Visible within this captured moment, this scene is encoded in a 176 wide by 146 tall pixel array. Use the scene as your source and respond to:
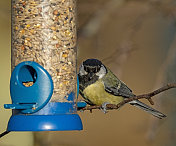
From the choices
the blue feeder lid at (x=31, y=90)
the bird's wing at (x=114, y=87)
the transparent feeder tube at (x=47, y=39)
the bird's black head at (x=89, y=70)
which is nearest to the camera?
the blue feeder lid at (x=31, y=90)

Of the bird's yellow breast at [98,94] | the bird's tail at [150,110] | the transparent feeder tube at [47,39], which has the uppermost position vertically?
the transparent feeder tube at [47,39]

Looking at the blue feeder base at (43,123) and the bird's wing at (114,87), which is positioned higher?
the bird's wing at (114,87)

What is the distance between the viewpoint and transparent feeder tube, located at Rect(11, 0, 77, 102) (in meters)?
4.99

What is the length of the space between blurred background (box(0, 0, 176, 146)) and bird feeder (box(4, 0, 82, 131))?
54.6 inches

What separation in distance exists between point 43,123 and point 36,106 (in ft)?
0.70

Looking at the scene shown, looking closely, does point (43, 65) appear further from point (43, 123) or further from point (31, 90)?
point (43, 123)

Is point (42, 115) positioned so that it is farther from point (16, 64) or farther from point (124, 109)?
point (124, 109)

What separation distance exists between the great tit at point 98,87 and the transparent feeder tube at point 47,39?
1.07 metres

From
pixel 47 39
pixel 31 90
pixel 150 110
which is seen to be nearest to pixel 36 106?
pixel 31 90

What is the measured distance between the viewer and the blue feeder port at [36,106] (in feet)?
15.5

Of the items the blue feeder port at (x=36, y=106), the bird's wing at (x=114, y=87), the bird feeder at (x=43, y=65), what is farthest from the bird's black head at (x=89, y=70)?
the blue feeder port at (x=36, y=106)

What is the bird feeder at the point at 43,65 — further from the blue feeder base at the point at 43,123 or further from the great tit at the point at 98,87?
the great tit at the point at 98,87

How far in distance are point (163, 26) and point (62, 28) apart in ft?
26.7

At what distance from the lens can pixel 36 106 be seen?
4.79m
